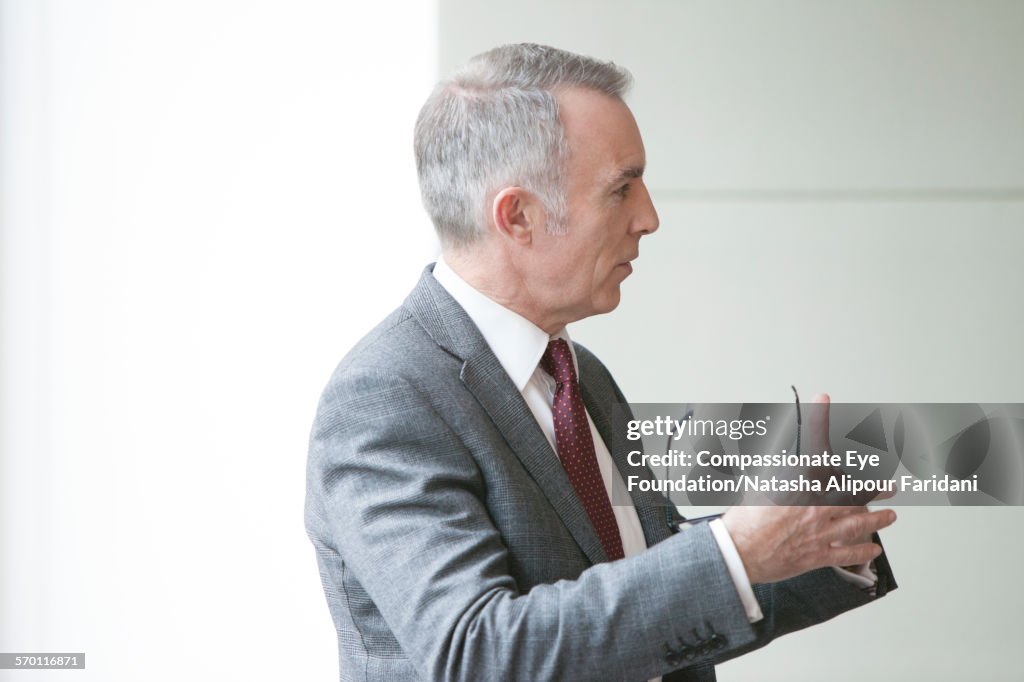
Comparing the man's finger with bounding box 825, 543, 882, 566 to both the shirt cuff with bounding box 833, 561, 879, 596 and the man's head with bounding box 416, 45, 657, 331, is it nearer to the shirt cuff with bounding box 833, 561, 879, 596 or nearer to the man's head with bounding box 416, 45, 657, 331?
the shirt cuff with bounding box 833, 561, 879, 596

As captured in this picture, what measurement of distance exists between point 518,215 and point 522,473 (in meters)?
0.39

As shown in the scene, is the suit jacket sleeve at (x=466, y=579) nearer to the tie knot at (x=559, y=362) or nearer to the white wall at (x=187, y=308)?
the tie knot at (x=559, y=362)

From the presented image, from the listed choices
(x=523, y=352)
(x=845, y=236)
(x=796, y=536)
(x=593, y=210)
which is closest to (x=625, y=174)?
(x=593, y=210)

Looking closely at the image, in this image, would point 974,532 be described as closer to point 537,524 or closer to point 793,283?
point 793,283

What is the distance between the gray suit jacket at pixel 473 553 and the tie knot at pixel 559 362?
124 mm

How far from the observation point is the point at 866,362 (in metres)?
3.17

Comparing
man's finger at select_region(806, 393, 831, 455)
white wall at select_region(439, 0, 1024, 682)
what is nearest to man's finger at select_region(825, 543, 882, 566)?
man's finger at select_region(806, 393, 831, 455)

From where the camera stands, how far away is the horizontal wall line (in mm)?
3143

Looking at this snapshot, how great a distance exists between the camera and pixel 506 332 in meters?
1.50

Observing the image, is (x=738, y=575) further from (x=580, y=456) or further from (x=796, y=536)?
(x=580, y=456)

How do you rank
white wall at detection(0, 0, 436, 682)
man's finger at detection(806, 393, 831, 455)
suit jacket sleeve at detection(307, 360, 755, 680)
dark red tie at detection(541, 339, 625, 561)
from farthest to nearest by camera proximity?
white wall at detection(0, 0, 436, 682) → dark red tie at detection(541, 339, 625, 561) → man's finger at detection(806, 393, 831, 455) → suit jacket sleeve at detection(307, 360, 755, 680)

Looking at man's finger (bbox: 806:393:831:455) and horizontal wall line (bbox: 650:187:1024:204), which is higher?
horizontal wall line (bbox: 650:187:1024:204)

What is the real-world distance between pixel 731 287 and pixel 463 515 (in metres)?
→ 2.08

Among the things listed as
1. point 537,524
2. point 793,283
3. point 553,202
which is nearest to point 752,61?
point 793,283
